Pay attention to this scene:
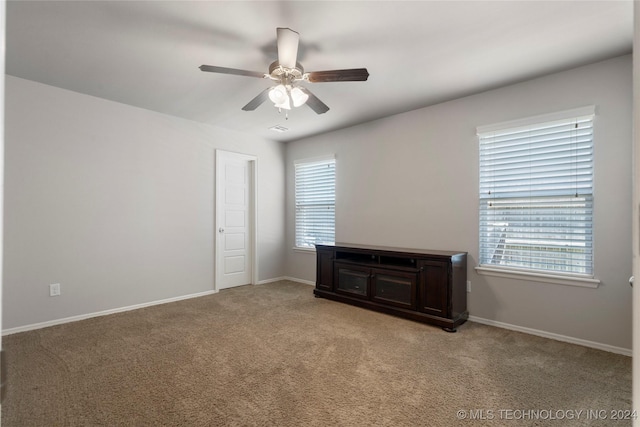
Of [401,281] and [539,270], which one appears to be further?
[401,281]

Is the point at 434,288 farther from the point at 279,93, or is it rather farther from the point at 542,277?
the point at 279,93

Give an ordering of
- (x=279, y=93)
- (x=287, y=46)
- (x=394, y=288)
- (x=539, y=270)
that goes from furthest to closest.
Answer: (x=394, y=288)
(x=539, y=270)
(x=279, y=93)
(x=287, y=46)

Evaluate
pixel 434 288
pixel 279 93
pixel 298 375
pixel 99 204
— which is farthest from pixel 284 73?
pixel 99 204

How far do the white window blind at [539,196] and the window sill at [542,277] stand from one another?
0.17ft

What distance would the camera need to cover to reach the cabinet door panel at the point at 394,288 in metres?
3.70

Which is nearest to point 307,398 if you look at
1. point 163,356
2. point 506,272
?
point 163,356

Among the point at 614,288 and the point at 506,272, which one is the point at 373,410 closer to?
the point at 506,272

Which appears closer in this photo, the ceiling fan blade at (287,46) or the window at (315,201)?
the ceiling fan blade at (287,46)

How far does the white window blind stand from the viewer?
3.06 meters

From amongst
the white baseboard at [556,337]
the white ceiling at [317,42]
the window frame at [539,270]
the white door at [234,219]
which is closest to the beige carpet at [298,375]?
the white baseboard at [556,337]

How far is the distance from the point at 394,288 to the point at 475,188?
1464mm

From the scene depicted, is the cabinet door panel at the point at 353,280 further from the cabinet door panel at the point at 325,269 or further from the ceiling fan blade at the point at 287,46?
the ceiling fan blade at the point at 287,46

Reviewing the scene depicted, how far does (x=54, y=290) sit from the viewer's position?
3.56m

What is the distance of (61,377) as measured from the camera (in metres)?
2.48
